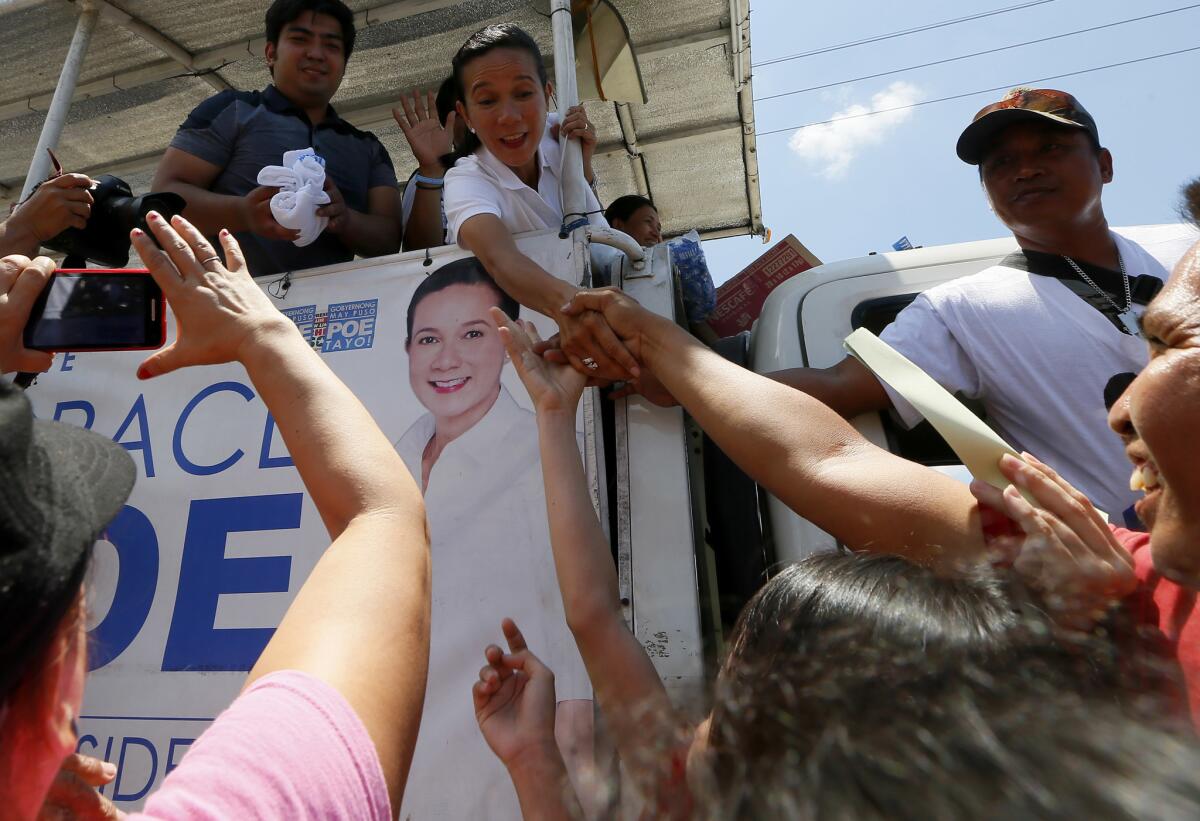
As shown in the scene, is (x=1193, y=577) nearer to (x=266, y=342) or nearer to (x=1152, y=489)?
(x=1152, y=489)

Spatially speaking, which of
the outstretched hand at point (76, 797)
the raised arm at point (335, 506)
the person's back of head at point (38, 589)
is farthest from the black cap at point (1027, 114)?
the outstretched hand at point (76, 797)

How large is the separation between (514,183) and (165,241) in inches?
43.2

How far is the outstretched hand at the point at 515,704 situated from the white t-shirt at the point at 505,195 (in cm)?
107

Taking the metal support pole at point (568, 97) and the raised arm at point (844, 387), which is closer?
the raised arm at point (844, 387)

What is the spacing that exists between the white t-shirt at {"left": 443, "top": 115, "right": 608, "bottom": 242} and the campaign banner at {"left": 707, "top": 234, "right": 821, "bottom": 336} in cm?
43

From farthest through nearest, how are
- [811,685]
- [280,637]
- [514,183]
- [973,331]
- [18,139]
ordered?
[18,139]
[514,183]
[973,331]
[280,637]
[811,685]

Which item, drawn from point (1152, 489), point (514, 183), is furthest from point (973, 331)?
point (514, 183)

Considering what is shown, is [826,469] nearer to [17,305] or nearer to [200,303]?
[200,303]

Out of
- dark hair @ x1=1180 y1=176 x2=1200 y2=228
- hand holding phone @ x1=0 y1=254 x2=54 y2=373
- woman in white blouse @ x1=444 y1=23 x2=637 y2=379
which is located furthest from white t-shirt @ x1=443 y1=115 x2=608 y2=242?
dark hair @ x1=1180 y1=176 x2=1200 y2=228

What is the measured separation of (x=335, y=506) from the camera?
31.1 inches

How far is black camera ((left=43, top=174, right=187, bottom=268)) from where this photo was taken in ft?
6.25

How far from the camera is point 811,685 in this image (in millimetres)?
473

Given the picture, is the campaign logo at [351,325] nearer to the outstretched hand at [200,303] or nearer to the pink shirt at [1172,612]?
the outstretched hand at [200,303]

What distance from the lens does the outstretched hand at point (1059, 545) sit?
2.35 feet
